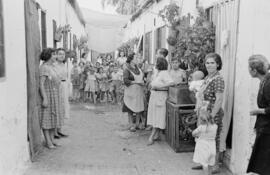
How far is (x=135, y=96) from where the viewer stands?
752 cm

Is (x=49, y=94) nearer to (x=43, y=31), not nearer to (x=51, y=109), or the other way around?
(x=51, y=109)

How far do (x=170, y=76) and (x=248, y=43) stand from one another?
7.31ft

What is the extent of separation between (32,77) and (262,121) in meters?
3.47

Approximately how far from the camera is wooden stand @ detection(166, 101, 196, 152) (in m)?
6.07

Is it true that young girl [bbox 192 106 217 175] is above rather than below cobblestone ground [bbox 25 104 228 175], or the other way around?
above

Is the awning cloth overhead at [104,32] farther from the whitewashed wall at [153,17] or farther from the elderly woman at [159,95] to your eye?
the elderly woman at [159,95]

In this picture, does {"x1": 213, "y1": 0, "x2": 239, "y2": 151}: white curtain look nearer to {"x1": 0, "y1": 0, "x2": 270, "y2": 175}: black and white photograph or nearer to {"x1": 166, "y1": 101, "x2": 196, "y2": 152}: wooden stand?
{"x1": 0, "y1": 0, "x2": 270, "y2": 175}: black and white photograph

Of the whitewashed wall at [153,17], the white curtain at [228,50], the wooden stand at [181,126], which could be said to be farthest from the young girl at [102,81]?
the white curtain at [228,50]

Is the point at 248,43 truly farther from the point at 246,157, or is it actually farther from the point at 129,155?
the point at 129,155

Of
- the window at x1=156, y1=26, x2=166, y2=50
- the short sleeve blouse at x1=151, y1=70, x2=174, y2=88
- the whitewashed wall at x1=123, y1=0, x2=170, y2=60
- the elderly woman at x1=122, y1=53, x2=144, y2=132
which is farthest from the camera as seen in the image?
the whitewashed wall at x1=123, y1=0, x2=170, y2=60

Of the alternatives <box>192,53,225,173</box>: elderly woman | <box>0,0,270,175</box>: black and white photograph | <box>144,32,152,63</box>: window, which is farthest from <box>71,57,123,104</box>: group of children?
<box>192,53,225,173</box>: elderly woman

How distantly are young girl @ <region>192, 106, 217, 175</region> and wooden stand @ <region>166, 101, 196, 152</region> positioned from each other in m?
1.21

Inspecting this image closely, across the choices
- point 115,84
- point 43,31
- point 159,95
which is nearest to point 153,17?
point 115,84

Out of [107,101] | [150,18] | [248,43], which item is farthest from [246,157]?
[150,18]
